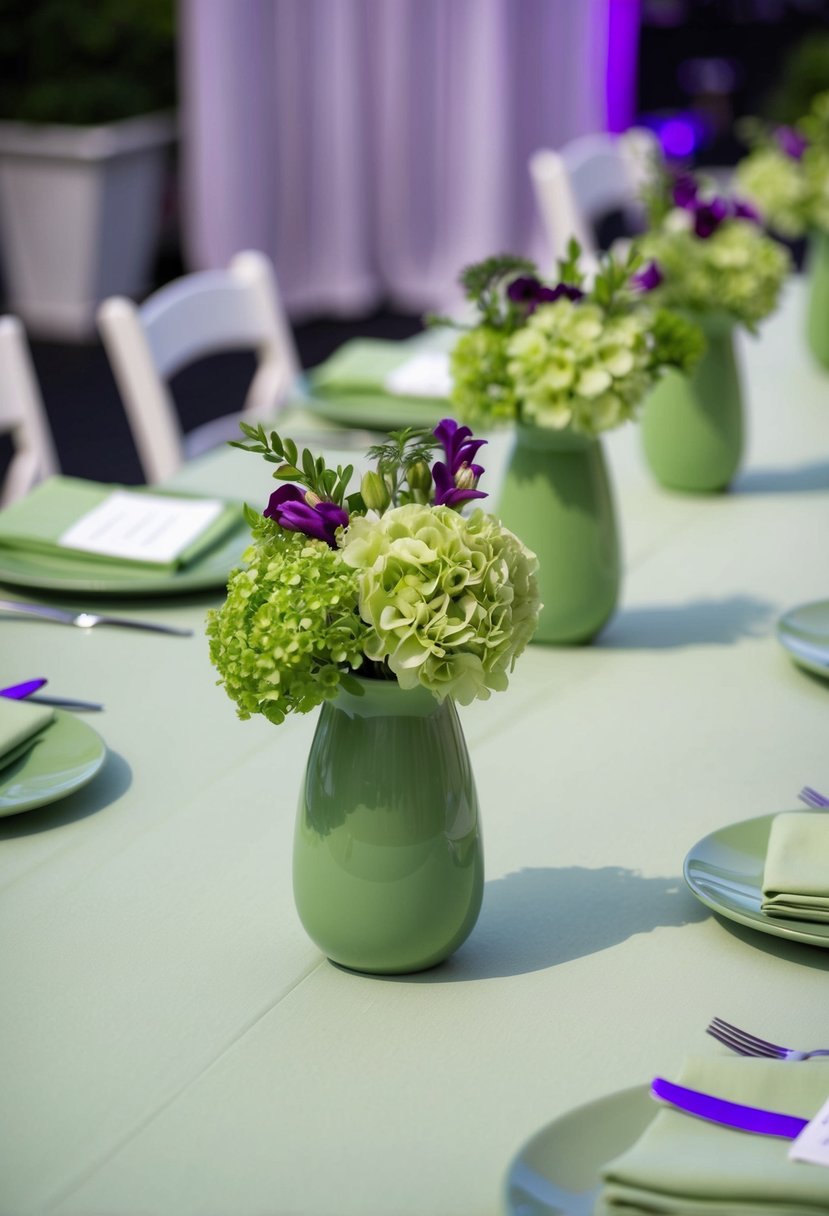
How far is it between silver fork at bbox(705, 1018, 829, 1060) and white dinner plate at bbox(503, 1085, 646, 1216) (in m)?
0.10

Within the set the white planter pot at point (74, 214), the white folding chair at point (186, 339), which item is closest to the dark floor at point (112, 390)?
the white planter pot at point (74, 214)

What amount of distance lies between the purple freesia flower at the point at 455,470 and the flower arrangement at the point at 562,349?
44 centimetres

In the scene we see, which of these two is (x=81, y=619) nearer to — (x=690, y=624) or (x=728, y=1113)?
(x=690, y=624)

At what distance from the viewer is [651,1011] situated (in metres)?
0.96

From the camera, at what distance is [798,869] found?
1.03 m

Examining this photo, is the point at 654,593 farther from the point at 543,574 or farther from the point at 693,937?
the point at 693,937

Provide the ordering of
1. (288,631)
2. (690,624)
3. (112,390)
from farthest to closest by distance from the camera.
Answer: (112,390) < (690,624) < (288,631)

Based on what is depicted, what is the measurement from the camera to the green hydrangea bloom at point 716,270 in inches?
72.0

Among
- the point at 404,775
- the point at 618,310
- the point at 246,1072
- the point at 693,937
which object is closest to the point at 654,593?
the point at 618,310

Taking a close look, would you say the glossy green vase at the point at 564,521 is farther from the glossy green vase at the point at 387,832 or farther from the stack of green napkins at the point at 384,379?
the stack of green napkins at the point at 384,379

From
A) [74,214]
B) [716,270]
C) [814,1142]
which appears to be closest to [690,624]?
[716,270]

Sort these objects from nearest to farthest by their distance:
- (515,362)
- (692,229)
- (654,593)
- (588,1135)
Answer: (588,1135), (515,362), (654,593), (692,229)

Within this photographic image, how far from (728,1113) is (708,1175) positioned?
7cm

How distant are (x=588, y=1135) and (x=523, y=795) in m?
0.43
